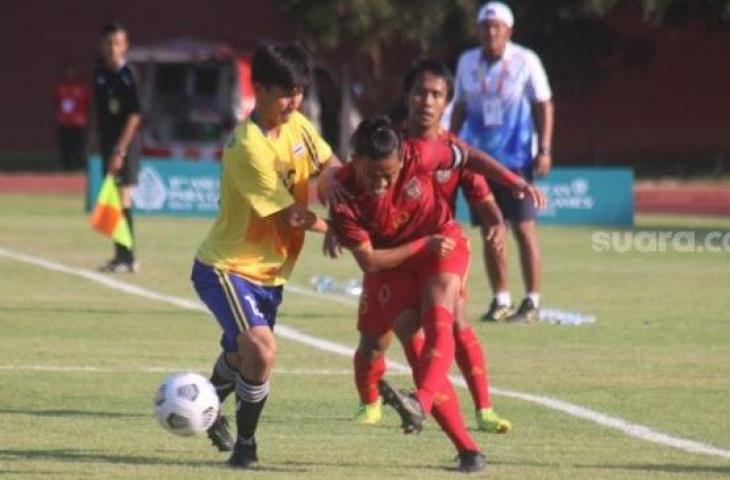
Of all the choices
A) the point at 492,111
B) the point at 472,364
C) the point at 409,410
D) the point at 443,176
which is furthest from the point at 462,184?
the point at 492,111

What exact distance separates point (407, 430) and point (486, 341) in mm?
5070

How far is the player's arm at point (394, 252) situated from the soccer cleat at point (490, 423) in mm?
1035

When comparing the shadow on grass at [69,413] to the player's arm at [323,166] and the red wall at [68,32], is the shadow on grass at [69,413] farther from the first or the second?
the red wall at [68,32]

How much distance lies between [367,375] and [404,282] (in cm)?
76

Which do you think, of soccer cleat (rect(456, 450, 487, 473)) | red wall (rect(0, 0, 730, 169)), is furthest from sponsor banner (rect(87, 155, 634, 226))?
soccer cleat (rect(456, 450, 487, 473))

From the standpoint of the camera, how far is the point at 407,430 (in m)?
8.61

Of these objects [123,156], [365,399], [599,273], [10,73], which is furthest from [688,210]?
[365,399]

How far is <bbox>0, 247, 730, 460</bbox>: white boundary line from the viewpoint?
31.3 ft

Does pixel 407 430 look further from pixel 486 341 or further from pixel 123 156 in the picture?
pixel 123 156

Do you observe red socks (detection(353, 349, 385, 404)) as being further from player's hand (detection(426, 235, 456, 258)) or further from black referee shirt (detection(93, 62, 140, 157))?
black referee shirt (detection(93, 62, 140, 157))

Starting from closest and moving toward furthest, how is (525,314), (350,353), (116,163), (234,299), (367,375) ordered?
(234,299) → (367,375) → (350,353) → (525,314) → (116,163)

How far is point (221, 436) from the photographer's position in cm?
922

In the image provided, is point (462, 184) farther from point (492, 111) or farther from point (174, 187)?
point (174, 187)

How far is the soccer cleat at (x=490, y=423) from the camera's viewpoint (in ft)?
31.8
